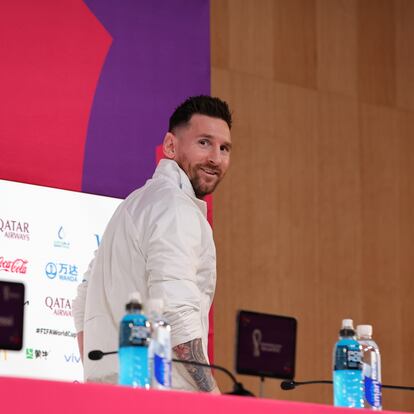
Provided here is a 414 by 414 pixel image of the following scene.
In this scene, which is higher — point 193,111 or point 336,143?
point 336,143

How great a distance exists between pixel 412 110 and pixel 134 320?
4.32 m

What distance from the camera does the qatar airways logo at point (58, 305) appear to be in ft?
14.2

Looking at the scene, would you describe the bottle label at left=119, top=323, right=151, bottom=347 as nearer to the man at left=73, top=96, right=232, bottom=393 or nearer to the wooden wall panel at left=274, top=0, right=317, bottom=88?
the man at left=73, top=96, right=232, bottom=393

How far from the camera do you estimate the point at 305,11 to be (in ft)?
19.5

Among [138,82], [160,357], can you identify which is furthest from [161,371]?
[138,82]

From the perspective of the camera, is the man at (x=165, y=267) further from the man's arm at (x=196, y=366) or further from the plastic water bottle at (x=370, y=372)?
the plastic water bottle at (x=370, y=372)

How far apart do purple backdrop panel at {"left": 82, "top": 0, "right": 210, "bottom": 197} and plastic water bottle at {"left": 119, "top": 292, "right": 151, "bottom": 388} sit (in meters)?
2.43

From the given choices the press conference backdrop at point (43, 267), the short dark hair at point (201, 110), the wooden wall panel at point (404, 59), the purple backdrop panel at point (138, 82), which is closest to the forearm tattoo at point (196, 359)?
the short dark hair at point (201, 110)

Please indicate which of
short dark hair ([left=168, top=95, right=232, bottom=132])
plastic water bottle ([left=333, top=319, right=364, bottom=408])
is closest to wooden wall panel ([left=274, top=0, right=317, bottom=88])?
short dark hair ([left=168, top=95, right=232, bottom=132])

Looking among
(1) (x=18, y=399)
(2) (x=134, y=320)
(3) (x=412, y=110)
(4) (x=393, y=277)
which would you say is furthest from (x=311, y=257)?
(1) (x=18, y=399)

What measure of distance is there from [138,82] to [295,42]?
4.05 feet

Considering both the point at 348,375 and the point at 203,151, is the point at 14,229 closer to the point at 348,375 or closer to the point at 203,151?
the point at 203,151

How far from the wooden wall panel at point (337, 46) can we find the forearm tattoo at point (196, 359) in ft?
10.9

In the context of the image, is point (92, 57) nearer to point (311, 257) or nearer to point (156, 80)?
point (156, 80)
